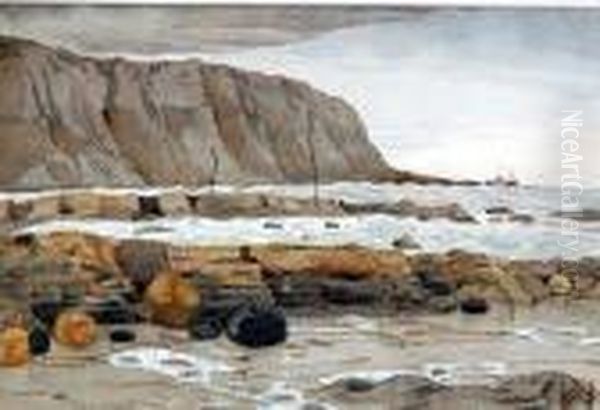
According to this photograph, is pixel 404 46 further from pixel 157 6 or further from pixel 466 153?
pixel 157 6

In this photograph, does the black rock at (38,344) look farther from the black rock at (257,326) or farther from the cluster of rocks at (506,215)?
the cluster of rocks at (506,215)

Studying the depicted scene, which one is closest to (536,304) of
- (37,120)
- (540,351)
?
(540,351)

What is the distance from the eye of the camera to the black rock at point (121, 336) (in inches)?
94.3

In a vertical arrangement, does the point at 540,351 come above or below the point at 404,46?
below

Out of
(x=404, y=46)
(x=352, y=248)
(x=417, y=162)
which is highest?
(x=404, y=46)

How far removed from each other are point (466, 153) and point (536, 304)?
33cm

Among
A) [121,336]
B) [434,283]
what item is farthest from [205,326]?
[434,283]

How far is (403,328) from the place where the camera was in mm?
2469

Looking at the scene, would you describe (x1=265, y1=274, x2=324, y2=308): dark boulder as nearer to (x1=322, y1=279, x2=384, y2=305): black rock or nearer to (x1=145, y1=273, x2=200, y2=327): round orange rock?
(x1=322, y1=279, x2=384, y2=305): black rock

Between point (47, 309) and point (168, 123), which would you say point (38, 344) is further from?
→ point (168, 123)

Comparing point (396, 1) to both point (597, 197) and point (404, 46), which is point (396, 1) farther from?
point (597, 197)

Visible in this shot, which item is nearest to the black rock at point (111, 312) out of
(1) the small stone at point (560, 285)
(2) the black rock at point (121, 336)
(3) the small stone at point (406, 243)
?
(2) the black rock at point (121, 336)

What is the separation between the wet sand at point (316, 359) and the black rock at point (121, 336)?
0.6 inches

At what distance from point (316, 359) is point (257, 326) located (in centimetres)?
13
